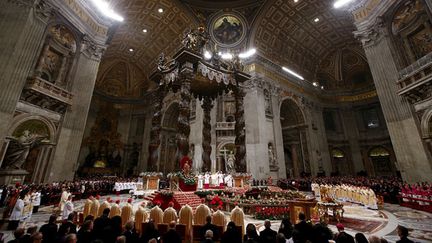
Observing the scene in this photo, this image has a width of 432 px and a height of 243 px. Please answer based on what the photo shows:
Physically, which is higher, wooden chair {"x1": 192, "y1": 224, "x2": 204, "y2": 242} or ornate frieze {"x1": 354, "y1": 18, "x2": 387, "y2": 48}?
ornate frieze {"x1": 354, "y1": 18, "x2": 387, "y2": 48}

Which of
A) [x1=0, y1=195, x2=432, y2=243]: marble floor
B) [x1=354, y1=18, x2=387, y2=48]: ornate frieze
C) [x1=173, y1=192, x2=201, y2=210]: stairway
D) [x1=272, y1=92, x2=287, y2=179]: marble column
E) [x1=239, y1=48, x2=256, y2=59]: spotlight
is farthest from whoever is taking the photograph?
[x1=239, y1=48, x2=256, y2=59]: spotlight

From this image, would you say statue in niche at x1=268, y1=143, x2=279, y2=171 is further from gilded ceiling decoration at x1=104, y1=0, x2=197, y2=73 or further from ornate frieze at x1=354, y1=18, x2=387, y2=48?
gilded ceiling decoration at x1=104, y1=0, x2=197, y2=73

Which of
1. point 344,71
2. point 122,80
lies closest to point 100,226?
point 122,80

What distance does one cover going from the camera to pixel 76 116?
11250 millimetres

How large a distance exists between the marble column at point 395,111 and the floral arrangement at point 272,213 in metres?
8.30

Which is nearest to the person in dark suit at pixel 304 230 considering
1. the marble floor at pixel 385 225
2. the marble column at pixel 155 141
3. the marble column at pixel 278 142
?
the marble floor at pixel 385 225

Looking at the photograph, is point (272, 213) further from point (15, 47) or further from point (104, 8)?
point (104, 8)

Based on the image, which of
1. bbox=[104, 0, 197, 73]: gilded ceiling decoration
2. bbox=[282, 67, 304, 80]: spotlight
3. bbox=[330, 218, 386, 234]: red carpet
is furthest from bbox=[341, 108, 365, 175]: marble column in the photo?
bbox=[104, 0, 197, 73]: gilded ceiling decoration

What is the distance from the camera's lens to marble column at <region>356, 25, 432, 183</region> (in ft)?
30.4

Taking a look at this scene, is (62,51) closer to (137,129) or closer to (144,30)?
(144,30)

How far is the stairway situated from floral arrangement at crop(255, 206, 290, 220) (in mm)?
2052

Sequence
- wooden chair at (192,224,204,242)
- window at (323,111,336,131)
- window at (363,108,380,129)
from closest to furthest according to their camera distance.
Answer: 1. wooden chair at (192,224,204,242)
2. window at (363,108,380,129)
3. window at (323,111,336,131)

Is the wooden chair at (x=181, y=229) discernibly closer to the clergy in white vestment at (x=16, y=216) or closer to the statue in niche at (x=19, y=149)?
the clergy in white vestment at (x=16, y=216)

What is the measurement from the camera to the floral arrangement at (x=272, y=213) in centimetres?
582
